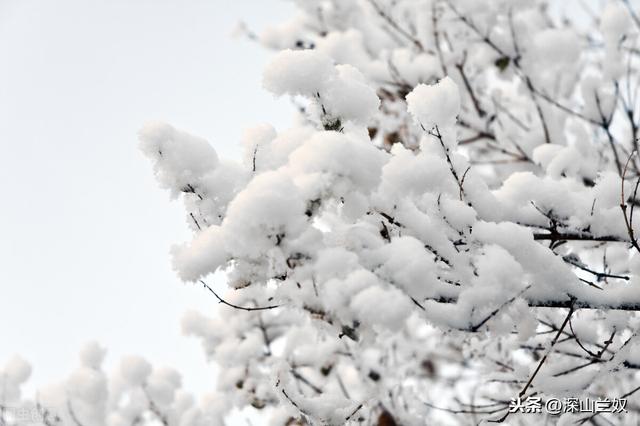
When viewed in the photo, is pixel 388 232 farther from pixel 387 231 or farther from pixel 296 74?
pixel 296 74

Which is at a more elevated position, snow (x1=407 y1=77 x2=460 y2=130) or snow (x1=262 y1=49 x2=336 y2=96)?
snow (x1=407 y1=77 x2=460 y2=130)

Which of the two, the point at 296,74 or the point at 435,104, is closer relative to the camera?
the point at 296,74

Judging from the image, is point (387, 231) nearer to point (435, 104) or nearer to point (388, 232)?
point (388, 232)

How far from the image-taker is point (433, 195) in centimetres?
142

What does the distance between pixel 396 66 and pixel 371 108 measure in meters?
2.66

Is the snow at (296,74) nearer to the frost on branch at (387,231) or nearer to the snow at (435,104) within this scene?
the frost on branch at (387,231)

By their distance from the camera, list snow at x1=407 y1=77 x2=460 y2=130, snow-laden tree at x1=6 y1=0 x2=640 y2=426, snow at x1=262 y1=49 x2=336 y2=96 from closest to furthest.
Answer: snow-laden tree at x1=6 y1=0 x2=640 y2=426
snow at x1=262 y1=49 x2=336 y2=96
snow at x1=407 y1=77 x2=460 y2=130

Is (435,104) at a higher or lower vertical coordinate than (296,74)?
higher

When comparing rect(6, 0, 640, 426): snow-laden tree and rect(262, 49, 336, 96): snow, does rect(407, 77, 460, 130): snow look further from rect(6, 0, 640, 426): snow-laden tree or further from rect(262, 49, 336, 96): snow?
rect(262, 49, 336, 96): snow

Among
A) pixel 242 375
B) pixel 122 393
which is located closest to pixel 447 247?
pixel 242 375

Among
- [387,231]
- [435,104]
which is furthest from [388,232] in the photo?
[435,104]

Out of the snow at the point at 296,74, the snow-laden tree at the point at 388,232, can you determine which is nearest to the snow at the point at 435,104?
the snow-laden tree at the point at 388,232

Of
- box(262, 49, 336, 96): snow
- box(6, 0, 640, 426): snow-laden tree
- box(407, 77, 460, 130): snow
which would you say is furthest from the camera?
box(407, 77, 460, 130): snow

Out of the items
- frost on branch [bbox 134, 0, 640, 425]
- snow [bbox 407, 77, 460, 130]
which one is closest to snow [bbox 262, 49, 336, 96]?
frost on branch [bbox 134, 0, 640, 425]
